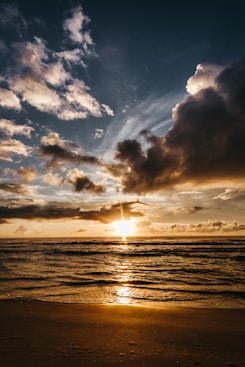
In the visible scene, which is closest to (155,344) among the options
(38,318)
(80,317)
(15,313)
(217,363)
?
(217,363)

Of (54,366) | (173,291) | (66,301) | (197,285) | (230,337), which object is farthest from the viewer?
(197,285)

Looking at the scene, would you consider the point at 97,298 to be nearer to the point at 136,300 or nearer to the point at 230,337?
the point at 136,300

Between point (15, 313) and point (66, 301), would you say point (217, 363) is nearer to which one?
point (15, 313)

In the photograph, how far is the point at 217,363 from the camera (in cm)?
577

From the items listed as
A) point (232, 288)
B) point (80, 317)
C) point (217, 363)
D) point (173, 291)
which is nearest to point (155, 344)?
point (217, 363)

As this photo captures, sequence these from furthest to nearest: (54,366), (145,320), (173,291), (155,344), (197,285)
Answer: (197,285), (173,291), (145,320), (155,344), (54,366)

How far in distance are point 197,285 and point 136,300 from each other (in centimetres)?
574

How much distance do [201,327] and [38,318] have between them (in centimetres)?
553

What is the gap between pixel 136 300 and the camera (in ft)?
44.3

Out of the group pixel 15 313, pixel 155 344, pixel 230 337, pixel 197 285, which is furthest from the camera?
pixel 197 285

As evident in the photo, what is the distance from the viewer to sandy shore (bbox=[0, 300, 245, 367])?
5897 mm

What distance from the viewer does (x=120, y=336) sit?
739cm

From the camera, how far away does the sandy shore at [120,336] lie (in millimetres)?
5897

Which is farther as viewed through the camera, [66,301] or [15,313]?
[66,301]
